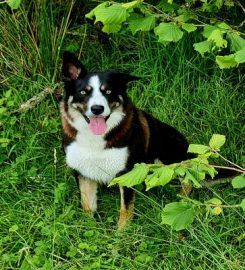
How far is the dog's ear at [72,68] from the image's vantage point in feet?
12.5

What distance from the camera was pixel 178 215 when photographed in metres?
2.63

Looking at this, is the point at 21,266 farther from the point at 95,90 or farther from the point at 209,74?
the point at 209,74

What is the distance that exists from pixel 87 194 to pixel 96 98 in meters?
0.84

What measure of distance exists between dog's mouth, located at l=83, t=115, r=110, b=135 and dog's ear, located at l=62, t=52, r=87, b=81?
279 mm

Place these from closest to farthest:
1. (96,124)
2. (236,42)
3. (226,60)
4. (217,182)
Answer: (226,60)
(236,42)
(96,124)
(217,182)

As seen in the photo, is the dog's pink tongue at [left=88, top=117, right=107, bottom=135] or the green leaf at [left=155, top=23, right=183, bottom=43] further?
the dog's pink tongue at [left=88, top=117, right=107, bottom=135]

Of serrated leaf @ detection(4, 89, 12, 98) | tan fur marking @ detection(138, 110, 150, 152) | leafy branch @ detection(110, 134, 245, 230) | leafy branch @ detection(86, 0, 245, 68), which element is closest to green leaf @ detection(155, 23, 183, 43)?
leafy branch @ detection(86, 0, 245, 68)

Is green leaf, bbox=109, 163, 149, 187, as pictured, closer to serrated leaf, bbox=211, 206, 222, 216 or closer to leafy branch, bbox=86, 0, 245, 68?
serrated leaf, bbox=211, 206, 222, 216

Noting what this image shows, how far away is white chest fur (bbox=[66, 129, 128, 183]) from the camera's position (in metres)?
3.92

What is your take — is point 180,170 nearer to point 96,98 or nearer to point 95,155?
point 96,98

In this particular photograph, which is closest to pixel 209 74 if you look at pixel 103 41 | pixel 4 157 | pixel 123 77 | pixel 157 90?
pixel 157 90

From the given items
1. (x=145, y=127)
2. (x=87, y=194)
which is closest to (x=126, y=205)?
(x=87, y=194)

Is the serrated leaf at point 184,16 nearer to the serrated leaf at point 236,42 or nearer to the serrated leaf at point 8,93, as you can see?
the serrated leaf at point 236,42

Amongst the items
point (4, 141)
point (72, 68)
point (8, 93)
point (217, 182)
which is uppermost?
point (72, 68)
